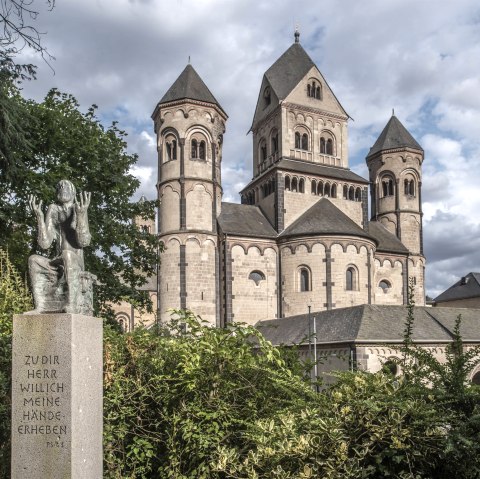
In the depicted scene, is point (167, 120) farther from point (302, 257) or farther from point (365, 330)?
point (365, 330)

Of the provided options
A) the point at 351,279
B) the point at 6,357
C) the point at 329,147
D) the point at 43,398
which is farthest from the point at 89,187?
the point at 329,147

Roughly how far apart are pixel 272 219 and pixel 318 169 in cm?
563

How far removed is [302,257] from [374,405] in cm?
3337

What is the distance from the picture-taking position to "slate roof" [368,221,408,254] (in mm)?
45969

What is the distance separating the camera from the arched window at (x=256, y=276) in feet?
129

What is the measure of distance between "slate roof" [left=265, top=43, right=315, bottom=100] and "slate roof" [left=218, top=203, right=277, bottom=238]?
9506 mm

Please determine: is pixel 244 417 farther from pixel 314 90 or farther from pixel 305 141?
pixel 314 90

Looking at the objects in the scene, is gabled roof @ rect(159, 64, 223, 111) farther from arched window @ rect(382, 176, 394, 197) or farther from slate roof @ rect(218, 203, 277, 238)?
arched window @ rect(382, 176, 394, 197)

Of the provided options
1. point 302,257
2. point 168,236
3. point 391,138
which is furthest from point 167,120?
point 391,138

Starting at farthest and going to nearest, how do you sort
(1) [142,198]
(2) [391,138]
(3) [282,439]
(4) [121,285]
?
(2) [391,138]
(1) [142,198]
(4) [121,285]
(3) [282,439]

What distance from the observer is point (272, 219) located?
136 ft

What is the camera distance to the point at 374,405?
19.0 ft

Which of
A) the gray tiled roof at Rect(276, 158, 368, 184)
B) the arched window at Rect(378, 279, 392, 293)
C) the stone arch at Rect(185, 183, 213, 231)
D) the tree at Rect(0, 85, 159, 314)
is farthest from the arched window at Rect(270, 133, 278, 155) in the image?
the tree at Rect(0, 85, 159, 314)

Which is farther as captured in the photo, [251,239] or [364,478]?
[251,239]
